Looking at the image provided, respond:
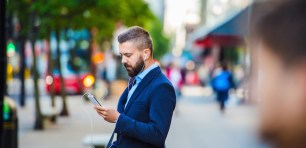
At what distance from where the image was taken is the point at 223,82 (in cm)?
2909

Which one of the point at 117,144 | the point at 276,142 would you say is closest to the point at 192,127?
the point at 276,142

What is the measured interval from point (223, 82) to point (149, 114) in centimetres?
2388

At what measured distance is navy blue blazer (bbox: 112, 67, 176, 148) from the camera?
5.26 m

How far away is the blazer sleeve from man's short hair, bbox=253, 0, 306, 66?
2.29 metres

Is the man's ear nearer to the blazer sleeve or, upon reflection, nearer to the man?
the man

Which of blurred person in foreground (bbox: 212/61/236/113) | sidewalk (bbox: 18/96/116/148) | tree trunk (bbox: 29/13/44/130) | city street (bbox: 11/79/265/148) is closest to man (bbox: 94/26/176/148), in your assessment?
city street (bbox: 11/79/265/148)

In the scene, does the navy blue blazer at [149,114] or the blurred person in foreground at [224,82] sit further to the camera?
the blurred person in foreground at [224,82]

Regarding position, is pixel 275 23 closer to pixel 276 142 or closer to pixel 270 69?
pixel 270 69

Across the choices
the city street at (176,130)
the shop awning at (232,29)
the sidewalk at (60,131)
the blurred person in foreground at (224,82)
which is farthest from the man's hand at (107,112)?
the blurred person in foreground at (224,82)

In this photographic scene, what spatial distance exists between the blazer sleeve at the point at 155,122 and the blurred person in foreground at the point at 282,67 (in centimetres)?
229

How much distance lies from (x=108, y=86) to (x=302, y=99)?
32.8m

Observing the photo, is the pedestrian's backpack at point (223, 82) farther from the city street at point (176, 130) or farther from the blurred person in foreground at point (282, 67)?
the blurred person in foreground at point (282, 67)

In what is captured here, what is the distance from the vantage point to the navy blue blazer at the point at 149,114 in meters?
5.26

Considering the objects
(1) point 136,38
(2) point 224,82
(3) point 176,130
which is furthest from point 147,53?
(2) point 224,82
